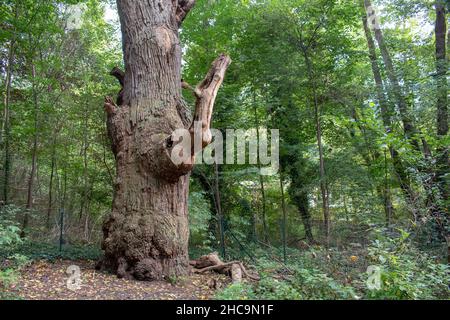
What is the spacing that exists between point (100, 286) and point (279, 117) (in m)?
7.38

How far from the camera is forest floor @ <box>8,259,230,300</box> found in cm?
336

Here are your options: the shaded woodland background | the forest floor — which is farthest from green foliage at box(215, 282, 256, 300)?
the shaded woodland background

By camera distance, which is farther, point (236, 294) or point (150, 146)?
point (150, 146)

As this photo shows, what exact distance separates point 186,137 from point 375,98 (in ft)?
19.6

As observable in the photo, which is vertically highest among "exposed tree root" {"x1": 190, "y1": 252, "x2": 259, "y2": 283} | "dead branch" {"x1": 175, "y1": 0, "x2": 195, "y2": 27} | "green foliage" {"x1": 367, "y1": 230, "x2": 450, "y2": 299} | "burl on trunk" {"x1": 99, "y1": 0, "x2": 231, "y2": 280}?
"dead branch" {"x1": 175, "y1": 0, "x2": 195, "y2": 27}

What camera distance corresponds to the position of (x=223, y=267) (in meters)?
4.84

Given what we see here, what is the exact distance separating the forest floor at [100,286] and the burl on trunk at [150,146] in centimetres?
19

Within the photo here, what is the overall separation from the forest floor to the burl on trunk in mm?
185

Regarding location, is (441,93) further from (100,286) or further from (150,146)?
(100,286)

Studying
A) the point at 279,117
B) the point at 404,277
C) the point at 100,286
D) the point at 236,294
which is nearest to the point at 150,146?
the point at 100,286

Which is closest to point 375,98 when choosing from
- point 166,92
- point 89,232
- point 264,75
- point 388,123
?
point 388,123

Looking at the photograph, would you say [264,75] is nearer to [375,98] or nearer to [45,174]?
[375,98]

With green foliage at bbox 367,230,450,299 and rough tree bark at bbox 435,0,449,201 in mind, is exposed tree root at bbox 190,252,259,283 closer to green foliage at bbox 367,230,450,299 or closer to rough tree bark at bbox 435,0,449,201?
green foliage at bbox 367,230,450,299

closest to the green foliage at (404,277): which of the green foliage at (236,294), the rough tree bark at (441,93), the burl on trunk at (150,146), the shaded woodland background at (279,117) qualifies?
the shaded woodland background at (279,117)
